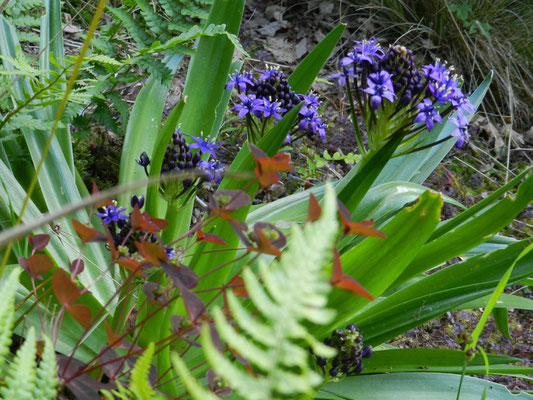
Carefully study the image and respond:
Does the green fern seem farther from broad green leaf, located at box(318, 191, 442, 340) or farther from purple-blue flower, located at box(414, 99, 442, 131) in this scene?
purple-blue flower, located at box(414, 99, 442, 131)

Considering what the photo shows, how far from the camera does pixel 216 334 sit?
2.24 feet

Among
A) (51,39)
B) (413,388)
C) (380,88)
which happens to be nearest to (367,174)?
(380,88)

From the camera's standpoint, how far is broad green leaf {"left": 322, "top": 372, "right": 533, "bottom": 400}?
131 cm

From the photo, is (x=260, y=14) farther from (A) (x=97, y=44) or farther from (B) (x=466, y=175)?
(A) (x=97, y=44)

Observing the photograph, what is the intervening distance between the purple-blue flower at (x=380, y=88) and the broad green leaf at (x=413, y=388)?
0.68m

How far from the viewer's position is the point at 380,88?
123cm

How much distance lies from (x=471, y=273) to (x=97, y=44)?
4.25 feet

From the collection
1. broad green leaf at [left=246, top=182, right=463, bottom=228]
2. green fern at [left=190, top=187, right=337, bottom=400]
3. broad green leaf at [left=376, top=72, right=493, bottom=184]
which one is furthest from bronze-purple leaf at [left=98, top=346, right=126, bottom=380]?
broad green leaf at [left=376, top=72, right=493, bottom=184]

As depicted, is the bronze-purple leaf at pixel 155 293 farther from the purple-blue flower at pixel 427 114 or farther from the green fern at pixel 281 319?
the purple-blue flower at pixel 427 114

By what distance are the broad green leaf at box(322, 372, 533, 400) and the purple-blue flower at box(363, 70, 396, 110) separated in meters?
0.68

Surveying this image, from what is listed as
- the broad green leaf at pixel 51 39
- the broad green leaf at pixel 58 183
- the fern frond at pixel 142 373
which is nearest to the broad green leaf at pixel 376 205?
the broad green leaf at pixel 58 183

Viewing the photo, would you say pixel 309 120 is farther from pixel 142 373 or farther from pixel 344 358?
pixel 142 373

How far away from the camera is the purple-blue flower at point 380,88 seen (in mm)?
1208

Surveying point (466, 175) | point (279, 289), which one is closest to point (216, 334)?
point (279, 289)
